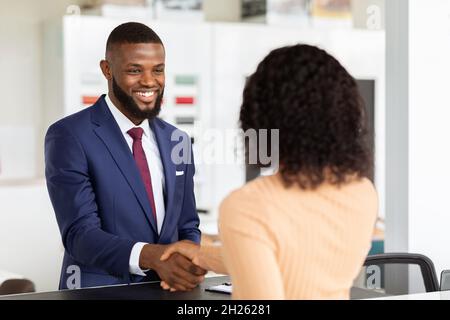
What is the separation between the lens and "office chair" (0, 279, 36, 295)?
475 cm

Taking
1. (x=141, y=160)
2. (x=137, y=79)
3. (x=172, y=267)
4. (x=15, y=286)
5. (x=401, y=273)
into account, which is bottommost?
(x=15, y=286)

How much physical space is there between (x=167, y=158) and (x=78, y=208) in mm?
348

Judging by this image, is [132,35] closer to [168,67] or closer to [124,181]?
[124,181]

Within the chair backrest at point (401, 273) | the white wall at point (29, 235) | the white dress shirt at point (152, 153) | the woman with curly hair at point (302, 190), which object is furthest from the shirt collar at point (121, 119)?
the white wall at point (29, 235)

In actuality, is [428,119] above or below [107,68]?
below

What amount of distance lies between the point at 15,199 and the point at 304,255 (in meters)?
4.15

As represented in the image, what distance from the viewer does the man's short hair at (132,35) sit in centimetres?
258

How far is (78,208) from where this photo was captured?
2.38 m

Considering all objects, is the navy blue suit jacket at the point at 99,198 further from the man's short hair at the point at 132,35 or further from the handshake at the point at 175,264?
the man's short hair at the point at 132,35

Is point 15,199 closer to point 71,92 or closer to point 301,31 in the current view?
point 71,92

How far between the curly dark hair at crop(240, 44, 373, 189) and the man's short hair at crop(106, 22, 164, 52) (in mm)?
1113

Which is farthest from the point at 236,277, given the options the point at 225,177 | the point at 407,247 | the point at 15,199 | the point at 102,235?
the point at 225,177

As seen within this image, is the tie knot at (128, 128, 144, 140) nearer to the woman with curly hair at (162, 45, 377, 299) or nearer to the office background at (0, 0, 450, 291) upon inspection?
the woman with curly hair at (162, 45, 377, 299)

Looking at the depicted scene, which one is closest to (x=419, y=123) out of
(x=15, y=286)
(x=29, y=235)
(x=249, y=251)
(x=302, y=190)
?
(x=302, y=190)
